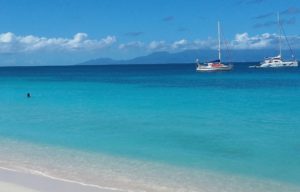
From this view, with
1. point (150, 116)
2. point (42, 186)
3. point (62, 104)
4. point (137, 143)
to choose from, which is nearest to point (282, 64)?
point (62, 104)

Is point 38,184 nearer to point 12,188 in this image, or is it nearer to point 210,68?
point 12,188

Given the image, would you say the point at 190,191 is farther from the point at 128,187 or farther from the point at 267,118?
the point at 267,118

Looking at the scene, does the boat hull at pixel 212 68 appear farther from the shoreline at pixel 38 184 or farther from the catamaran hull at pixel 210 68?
the shoreline at pixel 38 184

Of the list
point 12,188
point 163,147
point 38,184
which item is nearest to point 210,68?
point 163,147

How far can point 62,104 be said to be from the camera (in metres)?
35.8

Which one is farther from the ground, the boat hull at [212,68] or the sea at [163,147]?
the boat hull at [212,68]

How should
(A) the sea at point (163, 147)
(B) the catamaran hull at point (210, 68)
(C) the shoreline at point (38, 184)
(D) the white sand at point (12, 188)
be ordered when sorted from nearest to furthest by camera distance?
(D) the white sand at point (12, 188) < (C) the shoreline at point (38, 184) < (A) the sea at point (163, 147) < (B) the catamaran hull at point (210, 68)

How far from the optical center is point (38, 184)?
1098 cm

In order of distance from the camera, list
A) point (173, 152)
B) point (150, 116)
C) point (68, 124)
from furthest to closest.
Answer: point (150, 116) < point (68, 124) < point (173, 152)

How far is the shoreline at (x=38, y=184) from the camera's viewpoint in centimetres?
1042

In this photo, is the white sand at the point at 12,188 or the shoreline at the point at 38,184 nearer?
the white sand at the point at 12,188

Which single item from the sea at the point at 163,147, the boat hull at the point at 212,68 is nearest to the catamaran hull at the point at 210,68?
the boat hull at the point at 212,68

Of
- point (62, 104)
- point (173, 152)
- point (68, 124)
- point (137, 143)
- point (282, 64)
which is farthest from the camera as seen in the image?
point (282, 64)

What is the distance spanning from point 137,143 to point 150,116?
8334 mm
